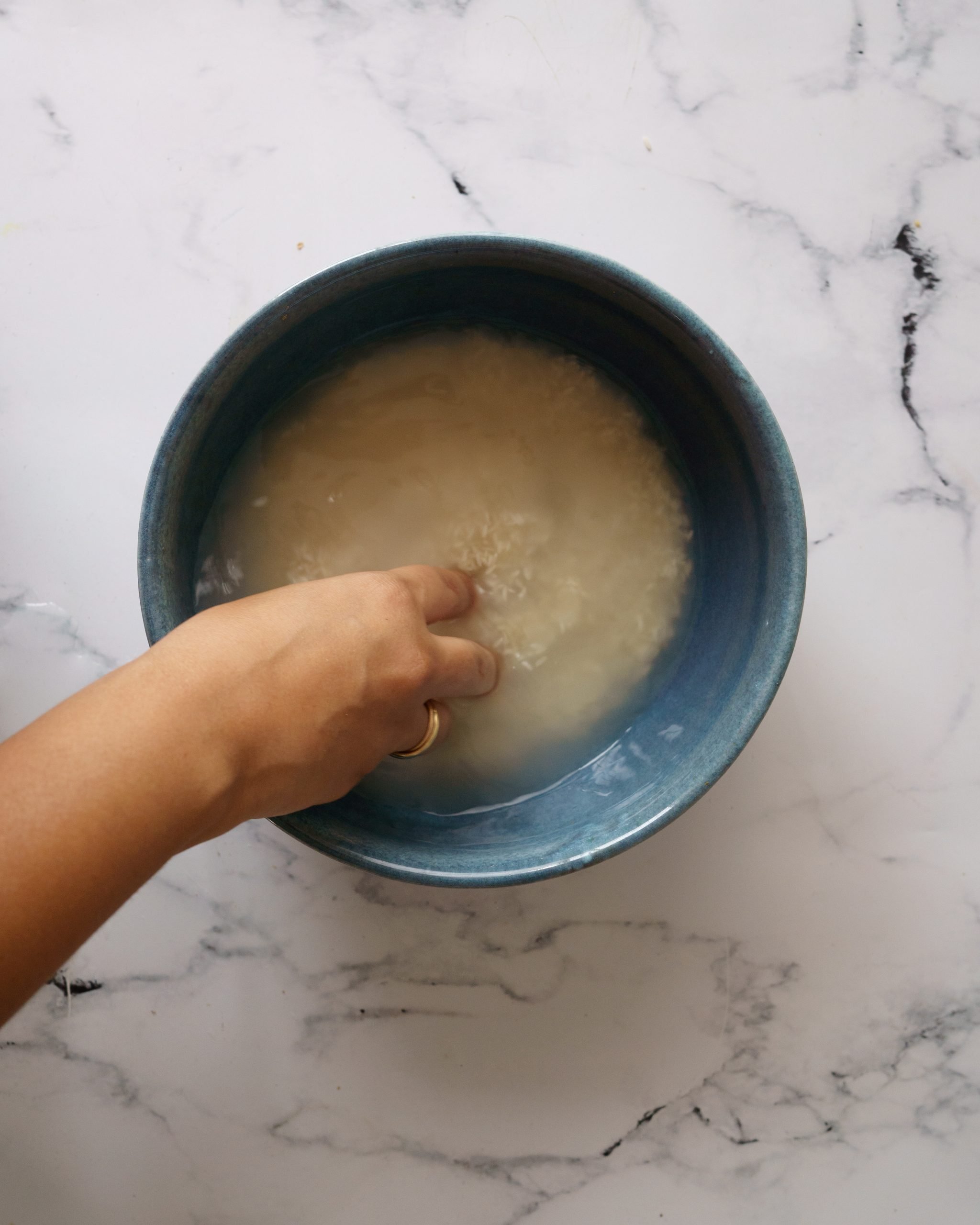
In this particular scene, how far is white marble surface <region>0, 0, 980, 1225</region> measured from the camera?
715 mm

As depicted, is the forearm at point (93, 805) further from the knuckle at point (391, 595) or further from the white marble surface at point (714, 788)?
the white marble surface at point (714, 788)

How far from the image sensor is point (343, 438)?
68cm

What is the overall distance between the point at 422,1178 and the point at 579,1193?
0.13m

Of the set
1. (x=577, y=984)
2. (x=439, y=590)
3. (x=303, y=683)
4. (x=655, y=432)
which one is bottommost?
(x=577, y=984)

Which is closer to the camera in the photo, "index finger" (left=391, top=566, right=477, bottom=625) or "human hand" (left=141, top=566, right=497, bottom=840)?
"human hand" (left=141, top=566, right=497, bottom=840)

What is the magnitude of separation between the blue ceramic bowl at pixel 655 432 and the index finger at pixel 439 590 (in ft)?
0.47

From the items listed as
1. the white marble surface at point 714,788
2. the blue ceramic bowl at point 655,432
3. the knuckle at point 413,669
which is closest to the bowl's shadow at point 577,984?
the white marble surface at point 714,788

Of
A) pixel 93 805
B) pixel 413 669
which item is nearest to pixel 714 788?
pixel 413 669

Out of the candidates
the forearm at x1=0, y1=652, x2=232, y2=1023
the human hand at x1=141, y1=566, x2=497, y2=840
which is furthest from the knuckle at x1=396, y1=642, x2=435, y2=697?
the forearm at x1=0, y1=652, x2=232, y2=1023

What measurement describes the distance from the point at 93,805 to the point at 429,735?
10.9 inches

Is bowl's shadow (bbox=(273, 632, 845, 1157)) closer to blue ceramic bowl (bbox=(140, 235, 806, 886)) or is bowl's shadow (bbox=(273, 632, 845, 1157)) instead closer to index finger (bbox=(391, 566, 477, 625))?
blue ceramic bowl (bbox=(140, 235, 806, 886))

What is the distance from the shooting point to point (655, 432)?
696 mm

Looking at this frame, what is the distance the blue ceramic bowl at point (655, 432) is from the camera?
55cm

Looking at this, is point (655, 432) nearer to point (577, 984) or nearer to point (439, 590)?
point (439, 590)
